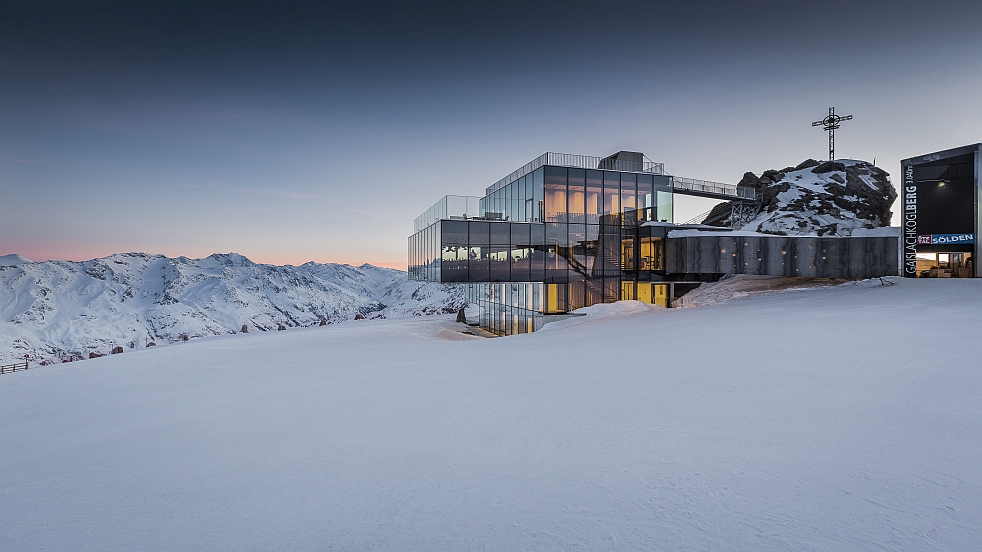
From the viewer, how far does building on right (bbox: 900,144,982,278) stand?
22328 millimetres

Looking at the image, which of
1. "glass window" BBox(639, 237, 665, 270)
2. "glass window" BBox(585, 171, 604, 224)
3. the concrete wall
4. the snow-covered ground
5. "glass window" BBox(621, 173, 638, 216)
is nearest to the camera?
the snow-covered ground

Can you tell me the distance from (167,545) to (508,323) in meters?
27.8

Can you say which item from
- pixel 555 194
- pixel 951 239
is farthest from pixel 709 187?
pixel 555 194

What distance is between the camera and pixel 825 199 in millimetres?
57156

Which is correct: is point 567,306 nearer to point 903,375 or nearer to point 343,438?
point 903,375

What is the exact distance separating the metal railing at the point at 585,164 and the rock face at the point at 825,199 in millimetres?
31879

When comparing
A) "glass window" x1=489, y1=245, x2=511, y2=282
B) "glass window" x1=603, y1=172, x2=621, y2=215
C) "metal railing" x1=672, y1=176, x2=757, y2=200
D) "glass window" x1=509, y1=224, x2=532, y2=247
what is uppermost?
"metal railing" x1=672, y1=176, x2=757, y2=200

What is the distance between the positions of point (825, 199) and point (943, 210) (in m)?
39.5

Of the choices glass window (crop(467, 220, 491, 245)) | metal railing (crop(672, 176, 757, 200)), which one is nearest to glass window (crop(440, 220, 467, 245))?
glass window (crop(467, 220, 491, 245))

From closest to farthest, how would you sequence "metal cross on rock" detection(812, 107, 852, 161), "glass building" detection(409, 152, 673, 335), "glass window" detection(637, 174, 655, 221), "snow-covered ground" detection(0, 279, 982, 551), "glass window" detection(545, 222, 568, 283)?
1. "snow-covered ground" detection(0, 279, 982, 551)
2. "glass building" detection(409, 152, 673, 335)
3. "glass window" detection(545, 222, 568, 283)
4. "glass window" detection(637, 174, 655, 221)
5. "metal cross on rock" detection(812, 107, 852, 161)

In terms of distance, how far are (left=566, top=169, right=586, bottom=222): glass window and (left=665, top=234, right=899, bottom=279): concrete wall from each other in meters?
7.24

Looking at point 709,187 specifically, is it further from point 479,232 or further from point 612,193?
point 479,232

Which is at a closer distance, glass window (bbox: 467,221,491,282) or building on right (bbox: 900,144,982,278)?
building on right (bbox: 900,144,982,278)

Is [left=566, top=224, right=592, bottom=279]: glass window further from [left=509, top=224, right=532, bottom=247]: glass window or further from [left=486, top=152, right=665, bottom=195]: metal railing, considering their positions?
[left=486, top=152, right=665, bottom=195]: metal railing
